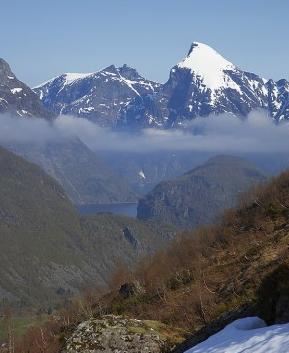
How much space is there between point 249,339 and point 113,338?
6.92m

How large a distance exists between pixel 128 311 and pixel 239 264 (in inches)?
384

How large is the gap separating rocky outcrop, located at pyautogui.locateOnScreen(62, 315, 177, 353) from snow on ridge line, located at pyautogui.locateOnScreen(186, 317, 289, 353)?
3.97m

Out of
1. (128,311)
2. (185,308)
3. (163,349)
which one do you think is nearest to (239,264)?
(128,311)

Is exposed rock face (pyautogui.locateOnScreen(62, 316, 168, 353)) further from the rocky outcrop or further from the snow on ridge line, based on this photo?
the snow on ridge line

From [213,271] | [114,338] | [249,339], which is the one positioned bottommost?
[213,271]

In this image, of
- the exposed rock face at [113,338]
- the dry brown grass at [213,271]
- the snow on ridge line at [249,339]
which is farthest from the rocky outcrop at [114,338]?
the snow on ridge line at [249,339]

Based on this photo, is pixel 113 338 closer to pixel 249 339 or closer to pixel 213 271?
pixel 249 339

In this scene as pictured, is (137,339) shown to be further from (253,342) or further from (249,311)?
(253,342)

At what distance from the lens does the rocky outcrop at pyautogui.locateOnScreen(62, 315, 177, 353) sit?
68.6 ft

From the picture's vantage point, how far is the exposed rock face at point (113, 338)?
20906 millimetres

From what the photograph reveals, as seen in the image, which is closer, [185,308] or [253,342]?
[253,342]

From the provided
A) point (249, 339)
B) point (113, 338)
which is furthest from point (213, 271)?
point (249, 339)

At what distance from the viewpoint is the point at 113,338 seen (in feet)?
69.6

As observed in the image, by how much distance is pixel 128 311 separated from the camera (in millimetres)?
47094
